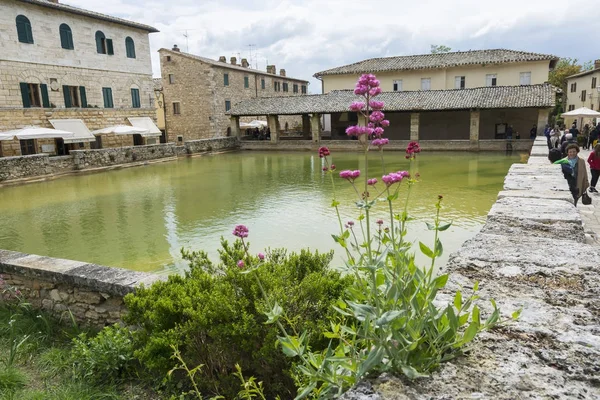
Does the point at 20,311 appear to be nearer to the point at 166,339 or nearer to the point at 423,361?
the point at 166,339

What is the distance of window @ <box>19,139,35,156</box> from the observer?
79.5 ft

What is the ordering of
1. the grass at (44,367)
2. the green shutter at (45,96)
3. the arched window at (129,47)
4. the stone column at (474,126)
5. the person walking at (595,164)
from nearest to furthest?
1. the grass at (44,367)
2. the person walking at (595,164)
3. the green shutter at (45,96)
4. the stone column at (474,126)
5. the arched window at (129,47)

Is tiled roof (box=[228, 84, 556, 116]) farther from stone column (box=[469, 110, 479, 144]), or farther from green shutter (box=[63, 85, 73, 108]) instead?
green shutter (box=[63, 85, 73, 108])

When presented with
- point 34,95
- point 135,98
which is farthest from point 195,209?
point 135,98

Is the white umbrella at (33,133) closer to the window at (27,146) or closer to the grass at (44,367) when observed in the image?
the window at (27,146)

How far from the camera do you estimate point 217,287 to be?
3.35 meters

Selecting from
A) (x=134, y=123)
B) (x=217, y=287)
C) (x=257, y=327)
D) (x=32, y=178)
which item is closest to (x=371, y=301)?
(x=257, y=327)

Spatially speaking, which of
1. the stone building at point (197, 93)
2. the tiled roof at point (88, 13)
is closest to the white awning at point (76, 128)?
the tiled roof at point (88, 13)

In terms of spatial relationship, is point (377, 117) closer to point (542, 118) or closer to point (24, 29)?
point (24, 29)

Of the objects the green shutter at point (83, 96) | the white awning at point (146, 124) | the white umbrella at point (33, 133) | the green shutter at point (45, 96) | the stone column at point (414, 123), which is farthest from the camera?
the white awning at point (146, 124)

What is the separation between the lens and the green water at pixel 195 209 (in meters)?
9.21

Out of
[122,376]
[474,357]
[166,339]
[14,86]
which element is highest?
[14,86]

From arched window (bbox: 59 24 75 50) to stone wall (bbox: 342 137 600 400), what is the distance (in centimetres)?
2944

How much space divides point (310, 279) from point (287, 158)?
81.8 feet
